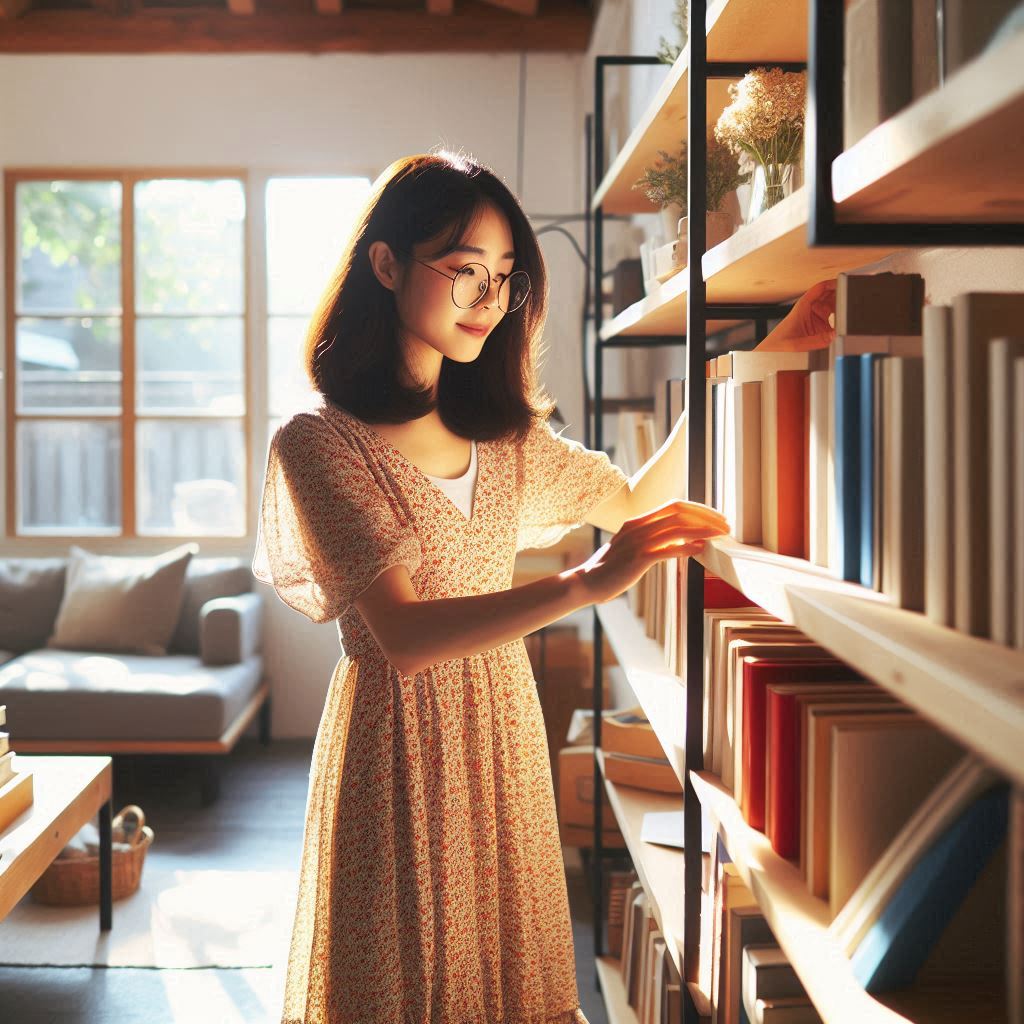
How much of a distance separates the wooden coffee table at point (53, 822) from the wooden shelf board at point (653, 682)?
4.45ft

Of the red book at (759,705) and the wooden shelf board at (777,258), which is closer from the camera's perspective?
the wooden shelf board at (777,258)

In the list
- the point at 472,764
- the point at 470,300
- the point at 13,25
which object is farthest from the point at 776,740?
the point at 13,25

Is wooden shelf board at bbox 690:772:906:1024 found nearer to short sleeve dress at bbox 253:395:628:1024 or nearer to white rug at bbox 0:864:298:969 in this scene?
short sleeve dress at bbox 253:395:628:1024

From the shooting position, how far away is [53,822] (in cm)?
256

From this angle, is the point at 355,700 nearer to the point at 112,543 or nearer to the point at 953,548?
the point at 953,548

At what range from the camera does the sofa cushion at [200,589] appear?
15.2ft

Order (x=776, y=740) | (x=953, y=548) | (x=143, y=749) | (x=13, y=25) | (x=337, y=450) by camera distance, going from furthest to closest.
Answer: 1. (x=13, y=25)
2. (x=143, y=749)
3. (x=337, y=450)
4. (x=776, y=740)
5. (x=953, y=548)

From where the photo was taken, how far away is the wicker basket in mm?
3141

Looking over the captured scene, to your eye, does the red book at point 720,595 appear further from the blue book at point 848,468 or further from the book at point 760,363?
the blue book at point 848,468

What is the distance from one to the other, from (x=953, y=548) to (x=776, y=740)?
1.26ft

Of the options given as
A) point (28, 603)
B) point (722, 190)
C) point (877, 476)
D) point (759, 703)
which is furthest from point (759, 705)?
point (28, 603)

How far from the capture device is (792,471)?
3.51 ft

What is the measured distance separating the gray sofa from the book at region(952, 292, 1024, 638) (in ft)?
12.1

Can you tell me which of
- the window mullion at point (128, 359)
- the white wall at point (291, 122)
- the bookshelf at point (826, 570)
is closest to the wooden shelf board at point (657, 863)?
the bookshelf at point (826, 570)
